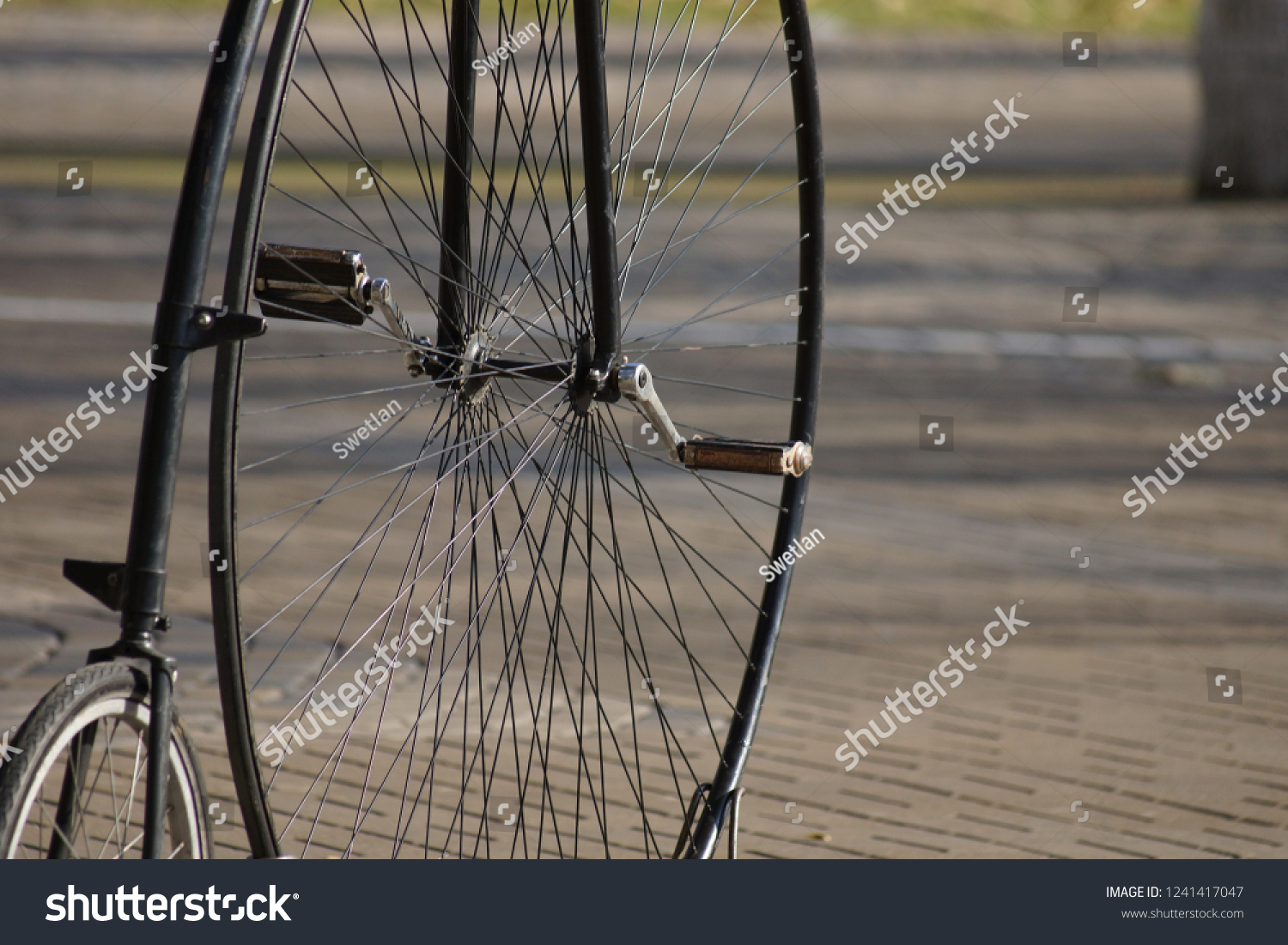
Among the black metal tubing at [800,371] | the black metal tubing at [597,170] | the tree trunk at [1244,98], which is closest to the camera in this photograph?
the black metal tubing at [597,170]

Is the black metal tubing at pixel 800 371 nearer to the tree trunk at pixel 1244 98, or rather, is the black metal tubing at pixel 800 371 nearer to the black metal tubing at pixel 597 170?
the black metal tubing at pixel 597 170

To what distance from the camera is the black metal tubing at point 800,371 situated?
3.65 metres

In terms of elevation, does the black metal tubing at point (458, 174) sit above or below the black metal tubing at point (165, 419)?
above

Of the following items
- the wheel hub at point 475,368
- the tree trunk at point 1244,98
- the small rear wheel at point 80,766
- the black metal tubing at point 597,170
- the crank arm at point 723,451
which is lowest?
the small rear wheel at point 80,766

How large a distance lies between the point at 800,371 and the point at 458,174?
1024 millimetres

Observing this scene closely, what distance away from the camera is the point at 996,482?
7.60 metres

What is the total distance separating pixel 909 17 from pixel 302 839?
3090cm

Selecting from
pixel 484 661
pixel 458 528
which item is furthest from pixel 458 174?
pixel 484 661

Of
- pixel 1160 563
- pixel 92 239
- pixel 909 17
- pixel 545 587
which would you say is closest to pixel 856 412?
pixel 1160 563

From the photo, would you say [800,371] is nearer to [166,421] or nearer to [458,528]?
[458,528]

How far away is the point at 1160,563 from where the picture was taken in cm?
650

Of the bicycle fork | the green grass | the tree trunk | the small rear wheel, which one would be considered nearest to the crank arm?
the bicycle fork

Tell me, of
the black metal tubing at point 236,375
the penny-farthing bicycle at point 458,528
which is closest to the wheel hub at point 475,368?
the penny-farthing bicycle at point 458,528

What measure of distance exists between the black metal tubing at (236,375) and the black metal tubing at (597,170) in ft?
2.27
